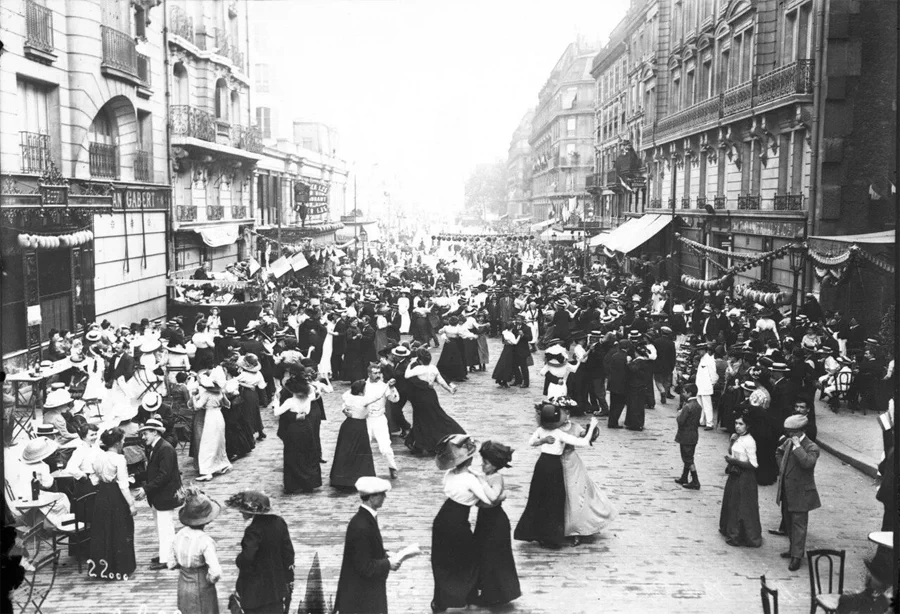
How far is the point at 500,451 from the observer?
7414 millimetres

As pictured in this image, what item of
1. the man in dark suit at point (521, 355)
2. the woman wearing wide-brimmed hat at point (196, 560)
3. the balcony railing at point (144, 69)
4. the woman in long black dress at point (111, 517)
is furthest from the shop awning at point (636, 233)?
the woman wearing wide-brimmed hat at point (196, 560)

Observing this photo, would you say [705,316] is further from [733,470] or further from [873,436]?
[733,470]

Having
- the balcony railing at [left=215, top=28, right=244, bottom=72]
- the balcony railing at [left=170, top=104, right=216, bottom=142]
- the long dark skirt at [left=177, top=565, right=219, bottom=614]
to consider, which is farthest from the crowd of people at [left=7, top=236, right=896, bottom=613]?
the balcony railing at [left=215, top=28, right=244, bottom=72]

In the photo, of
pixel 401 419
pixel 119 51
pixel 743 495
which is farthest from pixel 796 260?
pixel 119 51

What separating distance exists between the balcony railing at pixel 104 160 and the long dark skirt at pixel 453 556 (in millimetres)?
16566

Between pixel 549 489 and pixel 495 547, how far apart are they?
1.65 meters

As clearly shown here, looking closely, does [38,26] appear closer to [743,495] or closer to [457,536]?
[457,536]

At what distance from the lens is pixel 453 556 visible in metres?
7.17

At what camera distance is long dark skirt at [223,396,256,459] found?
12.1 m

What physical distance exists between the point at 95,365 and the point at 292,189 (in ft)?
101

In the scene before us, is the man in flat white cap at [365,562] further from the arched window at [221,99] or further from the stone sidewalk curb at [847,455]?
the arched window at [221,99]

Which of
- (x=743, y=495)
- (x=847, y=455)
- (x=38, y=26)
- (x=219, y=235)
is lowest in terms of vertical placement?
(x=847, y=455)

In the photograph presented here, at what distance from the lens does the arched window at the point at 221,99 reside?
30.3 m

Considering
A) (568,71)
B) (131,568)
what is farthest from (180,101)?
(568,71)
